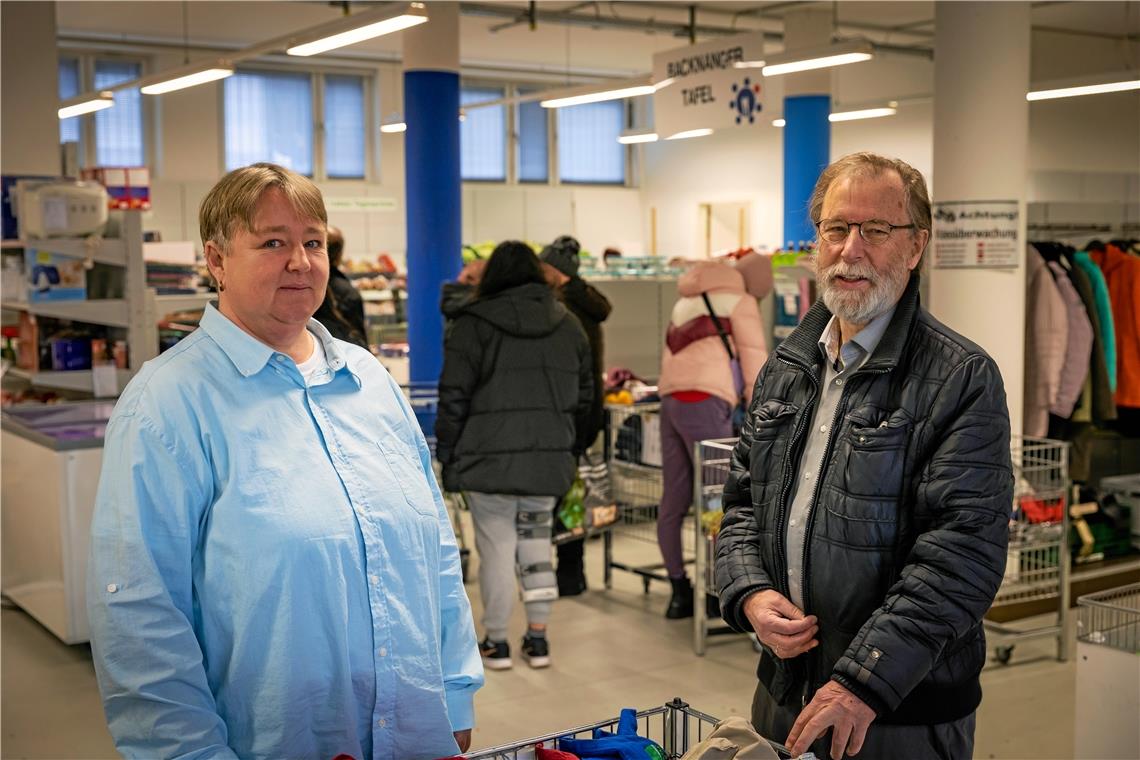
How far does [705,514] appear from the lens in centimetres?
571

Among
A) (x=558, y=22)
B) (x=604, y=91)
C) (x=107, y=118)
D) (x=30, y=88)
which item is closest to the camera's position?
(x=30, y=88)

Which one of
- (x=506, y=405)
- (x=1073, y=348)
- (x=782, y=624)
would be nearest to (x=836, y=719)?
(x=782, y=624)

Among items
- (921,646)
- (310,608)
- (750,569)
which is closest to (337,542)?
(310,608)

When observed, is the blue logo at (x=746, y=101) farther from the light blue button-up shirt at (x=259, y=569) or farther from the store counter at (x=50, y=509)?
the light blue button-up shirt at (x=259, y=569)

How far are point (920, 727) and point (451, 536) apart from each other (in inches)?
37.9

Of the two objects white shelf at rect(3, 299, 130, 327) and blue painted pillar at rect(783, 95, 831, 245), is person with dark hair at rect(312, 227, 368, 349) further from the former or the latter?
blue painted pillar at rect(783, 95, 831, 245)

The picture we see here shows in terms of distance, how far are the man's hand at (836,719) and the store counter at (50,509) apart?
13.2ft

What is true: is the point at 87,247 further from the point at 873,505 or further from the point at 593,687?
the point at 873,505

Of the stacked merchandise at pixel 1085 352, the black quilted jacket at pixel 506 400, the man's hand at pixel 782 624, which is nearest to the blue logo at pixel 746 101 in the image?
the stacked merchandise at pixel 1085 352

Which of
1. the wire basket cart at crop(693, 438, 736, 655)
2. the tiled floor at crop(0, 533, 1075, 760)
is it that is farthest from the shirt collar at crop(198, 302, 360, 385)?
the wire basket cart at crop(693, 438, 736, 655)

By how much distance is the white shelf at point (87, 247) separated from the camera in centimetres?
704

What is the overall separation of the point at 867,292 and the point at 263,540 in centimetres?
121

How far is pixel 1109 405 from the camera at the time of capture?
24.3ft

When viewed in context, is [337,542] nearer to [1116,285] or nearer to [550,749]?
[550,749]
